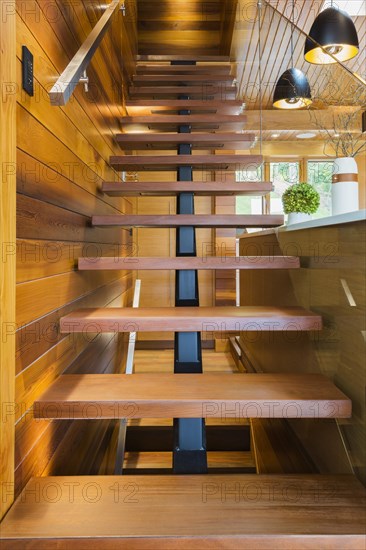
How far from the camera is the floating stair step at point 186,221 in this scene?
7.32ft

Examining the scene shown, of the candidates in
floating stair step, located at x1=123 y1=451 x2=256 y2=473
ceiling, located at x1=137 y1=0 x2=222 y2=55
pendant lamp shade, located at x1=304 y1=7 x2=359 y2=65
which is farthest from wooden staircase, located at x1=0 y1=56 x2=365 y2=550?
ceiling, located at x1=137 y1=0 x2=222 y2=55

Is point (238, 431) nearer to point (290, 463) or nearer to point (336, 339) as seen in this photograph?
point (290, 463)

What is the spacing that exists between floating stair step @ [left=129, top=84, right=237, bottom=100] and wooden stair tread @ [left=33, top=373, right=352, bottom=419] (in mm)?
2953

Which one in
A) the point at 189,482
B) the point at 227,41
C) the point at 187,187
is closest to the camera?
the point at 189,482

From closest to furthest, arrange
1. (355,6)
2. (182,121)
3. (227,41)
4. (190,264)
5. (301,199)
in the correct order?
1. (190,264)
2. (301,199)
3. (182,121)
4. (355,6)
5. (227,41)

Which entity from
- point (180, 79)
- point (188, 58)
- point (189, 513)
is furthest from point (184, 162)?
point (188, 58)

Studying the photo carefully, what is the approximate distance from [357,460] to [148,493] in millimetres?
672

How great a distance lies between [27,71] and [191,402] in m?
1.17

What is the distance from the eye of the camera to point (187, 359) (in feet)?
6.04

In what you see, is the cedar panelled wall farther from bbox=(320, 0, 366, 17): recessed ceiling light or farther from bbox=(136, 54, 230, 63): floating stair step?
bbox=(320, 0, 366, 17): recessed ceiling light

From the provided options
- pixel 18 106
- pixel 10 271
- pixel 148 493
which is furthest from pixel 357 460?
pixel 18 106

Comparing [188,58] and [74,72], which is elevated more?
[188,58]

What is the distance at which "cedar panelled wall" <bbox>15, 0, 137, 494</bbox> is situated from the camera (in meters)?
1.34

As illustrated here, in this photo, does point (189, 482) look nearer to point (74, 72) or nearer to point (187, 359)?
point (187, 359)
